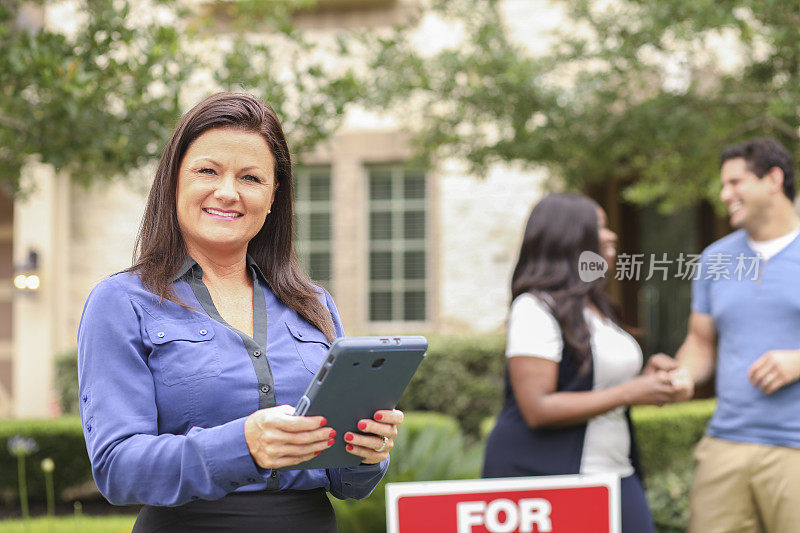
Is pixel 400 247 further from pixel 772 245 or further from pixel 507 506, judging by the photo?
pixel 507 506

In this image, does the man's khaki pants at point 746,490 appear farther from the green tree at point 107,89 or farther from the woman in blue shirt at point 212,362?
the green tree at point 107,89

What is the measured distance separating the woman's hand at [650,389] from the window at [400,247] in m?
6.72

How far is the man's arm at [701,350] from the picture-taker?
11.1 ft

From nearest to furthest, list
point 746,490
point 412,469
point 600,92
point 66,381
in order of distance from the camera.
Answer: point 746,490 → point 412,469 → point 600,92 → point 66,381

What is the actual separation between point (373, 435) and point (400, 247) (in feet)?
26.1

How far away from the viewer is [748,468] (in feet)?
10.1

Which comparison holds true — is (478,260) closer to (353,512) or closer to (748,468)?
(353,512)

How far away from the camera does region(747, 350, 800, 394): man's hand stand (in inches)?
116

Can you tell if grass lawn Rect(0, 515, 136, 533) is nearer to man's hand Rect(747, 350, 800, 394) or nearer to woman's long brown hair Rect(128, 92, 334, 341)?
woman's long brown hair Rect(128, 92, 334, 341)

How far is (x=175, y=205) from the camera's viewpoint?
178 centimetres

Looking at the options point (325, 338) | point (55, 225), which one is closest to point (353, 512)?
point (325, 338)

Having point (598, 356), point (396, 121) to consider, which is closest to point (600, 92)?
point (396, 121)

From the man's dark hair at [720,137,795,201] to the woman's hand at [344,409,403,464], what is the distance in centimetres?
227

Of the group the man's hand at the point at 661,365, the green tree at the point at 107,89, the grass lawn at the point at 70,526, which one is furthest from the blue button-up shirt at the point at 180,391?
the grass lawn at the point at 70,526
